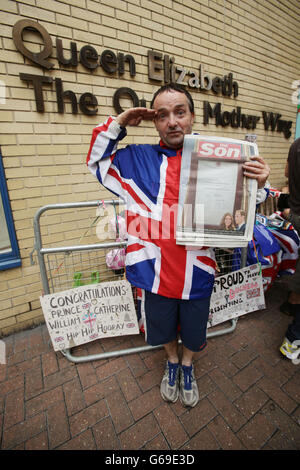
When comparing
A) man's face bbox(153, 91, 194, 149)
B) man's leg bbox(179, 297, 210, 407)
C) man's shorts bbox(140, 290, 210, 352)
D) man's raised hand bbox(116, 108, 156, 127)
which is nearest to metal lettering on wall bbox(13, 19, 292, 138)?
man's raised hand bbox(116, 108, 156, 127)

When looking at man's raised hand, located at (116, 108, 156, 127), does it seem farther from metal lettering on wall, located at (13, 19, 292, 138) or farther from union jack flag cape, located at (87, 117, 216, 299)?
metal lettering on wall, located at (13, 19, 292, 138)

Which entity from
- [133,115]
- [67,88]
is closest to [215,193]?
[133,115]

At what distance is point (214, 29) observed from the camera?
3424 mm

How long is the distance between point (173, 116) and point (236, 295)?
6.16 ft

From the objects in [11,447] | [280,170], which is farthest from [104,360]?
[280,170]

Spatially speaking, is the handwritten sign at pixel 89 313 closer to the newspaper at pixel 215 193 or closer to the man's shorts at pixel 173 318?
the man's shorts at pixel 173 318

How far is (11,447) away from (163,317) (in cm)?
135

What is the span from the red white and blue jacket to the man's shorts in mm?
111

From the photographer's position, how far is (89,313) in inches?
83.5

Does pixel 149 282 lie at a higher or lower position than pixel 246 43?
lower

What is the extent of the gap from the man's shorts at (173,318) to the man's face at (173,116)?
104 centimetres

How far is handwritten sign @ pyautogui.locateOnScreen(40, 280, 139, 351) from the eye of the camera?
2037 millimetres

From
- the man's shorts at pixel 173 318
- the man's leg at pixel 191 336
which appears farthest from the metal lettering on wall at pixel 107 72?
the man's leg at pixel 191 336

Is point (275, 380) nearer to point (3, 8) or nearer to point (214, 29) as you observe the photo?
point (3, 8)
